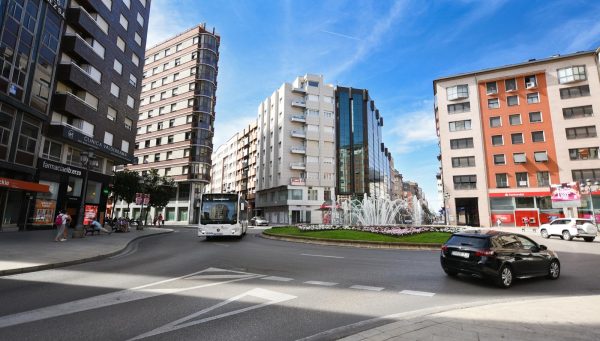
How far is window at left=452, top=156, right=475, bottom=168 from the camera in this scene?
46500 mm

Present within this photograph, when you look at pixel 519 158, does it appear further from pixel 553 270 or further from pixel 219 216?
pixel 219 216

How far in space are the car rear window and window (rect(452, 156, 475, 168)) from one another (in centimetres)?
4246

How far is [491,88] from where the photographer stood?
47.5 m

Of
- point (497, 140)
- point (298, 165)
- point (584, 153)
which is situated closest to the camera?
point (584, 153)

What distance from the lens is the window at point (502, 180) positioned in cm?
4412

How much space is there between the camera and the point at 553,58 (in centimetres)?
4403

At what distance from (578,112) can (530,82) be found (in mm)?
6941

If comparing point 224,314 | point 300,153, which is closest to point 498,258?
point 224,314

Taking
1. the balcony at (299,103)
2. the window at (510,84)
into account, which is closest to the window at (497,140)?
the window at (510,84)

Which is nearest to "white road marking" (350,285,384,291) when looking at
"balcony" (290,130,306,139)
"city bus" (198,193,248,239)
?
"city bus" (198,193,248,239)

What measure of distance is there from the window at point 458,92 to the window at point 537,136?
33.4 ft

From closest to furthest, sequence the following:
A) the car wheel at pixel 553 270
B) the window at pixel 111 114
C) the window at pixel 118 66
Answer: the car wheel at pixel 553 270 < the window at pixel 111 114 < the window at pixel 118 66

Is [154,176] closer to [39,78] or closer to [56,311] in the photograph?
[39,78]

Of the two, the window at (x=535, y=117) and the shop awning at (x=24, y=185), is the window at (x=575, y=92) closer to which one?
the window at (x=535, y=117)
